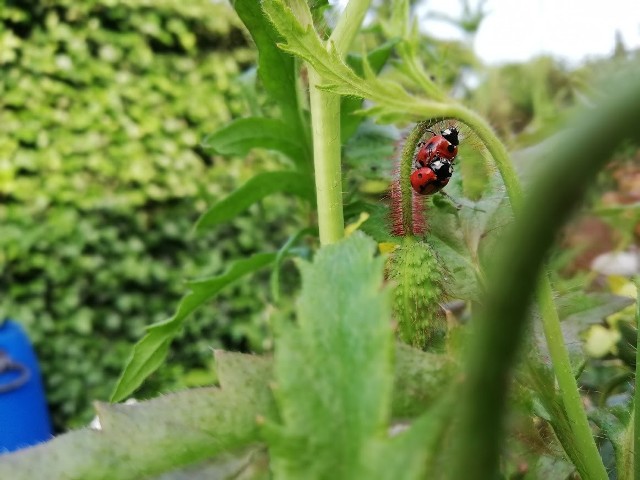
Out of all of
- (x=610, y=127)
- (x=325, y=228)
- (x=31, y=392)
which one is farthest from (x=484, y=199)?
(x=31, y=392)

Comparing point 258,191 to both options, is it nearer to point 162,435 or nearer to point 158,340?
point 158,340

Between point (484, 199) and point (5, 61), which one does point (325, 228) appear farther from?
point (5, 61)

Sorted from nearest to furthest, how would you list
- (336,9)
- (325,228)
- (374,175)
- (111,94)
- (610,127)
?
(610,127) → (325,228) → (336,9) → (374,175) → (111,94)

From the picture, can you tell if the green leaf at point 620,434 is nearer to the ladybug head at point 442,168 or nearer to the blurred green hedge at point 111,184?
the ladybug head at point 442,168

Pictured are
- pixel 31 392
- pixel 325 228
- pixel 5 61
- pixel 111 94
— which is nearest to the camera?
pixel 325 228

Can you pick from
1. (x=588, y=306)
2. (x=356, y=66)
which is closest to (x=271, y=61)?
(x=356, y=66)

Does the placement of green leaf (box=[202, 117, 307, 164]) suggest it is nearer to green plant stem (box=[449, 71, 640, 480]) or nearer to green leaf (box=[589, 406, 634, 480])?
green leaf (box=[589, 406, 634, 480])

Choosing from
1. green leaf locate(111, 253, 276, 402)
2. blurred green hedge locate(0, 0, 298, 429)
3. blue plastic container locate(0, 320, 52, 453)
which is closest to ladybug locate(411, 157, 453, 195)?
green leaf locate(111, 253, 276, 402)
